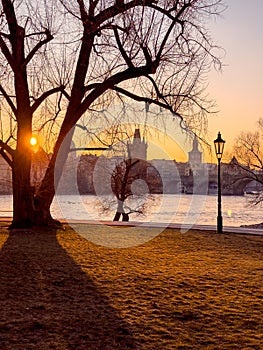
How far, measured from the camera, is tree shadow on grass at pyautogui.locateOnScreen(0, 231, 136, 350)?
4723 mm

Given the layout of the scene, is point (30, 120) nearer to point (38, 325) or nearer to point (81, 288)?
point (81, 288)

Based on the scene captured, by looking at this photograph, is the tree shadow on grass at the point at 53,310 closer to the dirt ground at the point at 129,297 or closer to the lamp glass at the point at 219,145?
the dirt ground at the point at 129,297

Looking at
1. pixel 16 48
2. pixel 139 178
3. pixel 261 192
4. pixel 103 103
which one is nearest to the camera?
pixel 16 48

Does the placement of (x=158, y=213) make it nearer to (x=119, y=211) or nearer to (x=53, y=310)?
(x=119, y=211)

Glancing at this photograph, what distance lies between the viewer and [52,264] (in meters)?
8.77

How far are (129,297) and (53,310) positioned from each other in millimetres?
1117

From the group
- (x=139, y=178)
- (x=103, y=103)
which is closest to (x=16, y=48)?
(x=103, y=103)

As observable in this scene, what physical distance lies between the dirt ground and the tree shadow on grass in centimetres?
1

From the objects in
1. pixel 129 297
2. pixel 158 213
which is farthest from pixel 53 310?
pixel 158 213

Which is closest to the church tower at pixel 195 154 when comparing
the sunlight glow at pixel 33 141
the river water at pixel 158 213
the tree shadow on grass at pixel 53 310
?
the sunlight glow at pixel 33 141

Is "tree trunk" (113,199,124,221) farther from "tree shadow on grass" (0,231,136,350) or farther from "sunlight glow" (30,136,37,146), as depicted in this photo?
"tree shadow on grass" (0,231,136,350)

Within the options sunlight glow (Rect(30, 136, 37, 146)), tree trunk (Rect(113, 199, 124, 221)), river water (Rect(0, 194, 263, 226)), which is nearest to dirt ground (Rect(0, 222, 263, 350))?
sunlight glow (Rect(30, 136, 37, 146))

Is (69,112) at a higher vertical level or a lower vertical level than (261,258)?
higher

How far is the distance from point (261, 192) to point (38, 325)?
3469 centimetres
